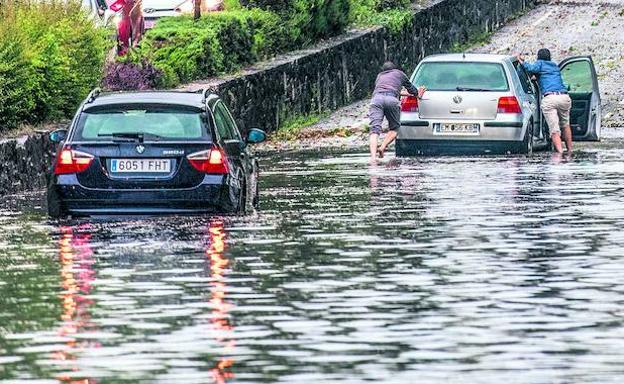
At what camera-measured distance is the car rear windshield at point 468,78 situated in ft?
101

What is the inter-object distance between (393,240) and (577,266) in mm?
2519

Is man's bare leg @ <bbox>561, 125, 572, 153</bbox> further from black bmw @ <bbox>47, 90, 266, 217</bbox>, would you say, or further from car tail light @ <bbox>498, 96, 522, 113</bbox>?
black bmw @ <bbox>47, 90, 266, 217</bbox>

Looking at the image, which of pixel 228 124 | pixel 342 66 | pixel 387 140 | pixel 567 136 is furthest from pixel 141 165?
pixel 342 66

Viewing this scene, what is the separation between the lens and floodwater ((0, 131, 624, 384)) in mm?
10695

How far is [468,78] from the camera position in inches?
1214

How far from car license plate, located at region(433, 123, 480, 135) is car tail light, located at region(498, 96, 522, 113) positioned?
41 cm

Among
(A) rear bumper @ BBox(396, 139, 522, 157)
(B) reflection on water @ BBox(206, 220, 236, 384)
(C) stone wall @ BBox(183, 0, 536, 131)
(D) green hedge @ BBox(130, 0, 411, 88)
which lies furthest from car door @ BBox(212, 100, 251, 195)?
(C) stone wall @ BBox(183, 0, 536, 131)

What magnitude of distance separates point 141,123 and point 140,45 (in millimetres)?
16350

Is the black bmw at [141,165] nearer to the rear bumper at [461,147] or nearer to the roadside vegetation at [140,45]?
the roadside vegetation at [140,45]

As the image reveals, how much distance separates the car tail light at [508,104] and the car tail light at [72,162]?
12.1 meters

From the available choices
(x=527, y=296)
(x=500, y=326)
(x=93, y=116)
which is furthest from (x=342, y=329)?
(x=93, y=116)

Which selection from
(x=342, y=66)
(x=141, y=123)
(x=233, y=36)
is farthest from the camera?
(x=342, y=66)

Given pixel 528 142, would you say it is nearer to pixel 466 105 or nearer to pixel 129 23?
pixel 466 105

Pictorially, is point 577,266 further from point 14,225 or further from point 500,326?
point 14,225
